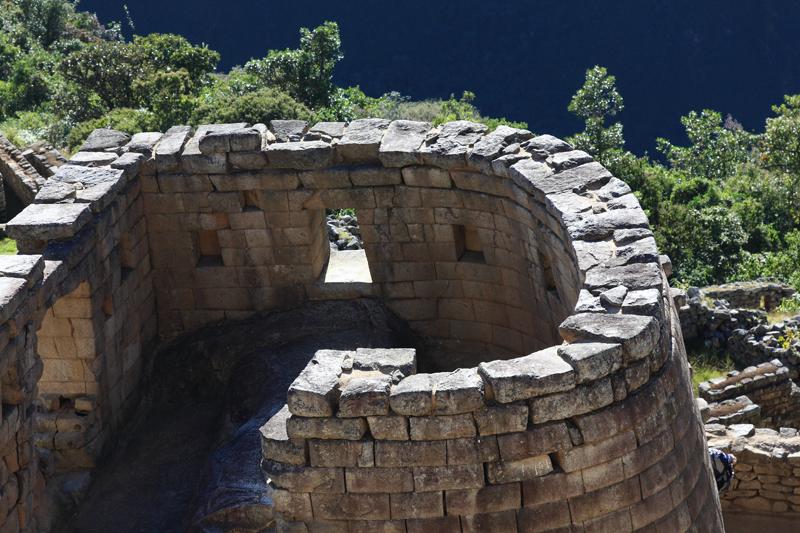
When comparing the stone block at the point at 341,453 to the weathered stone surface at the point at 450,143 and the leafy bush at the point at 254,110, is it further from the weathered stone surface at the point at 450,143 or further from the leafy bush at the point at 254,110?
the leafy bush at the point at 254,110

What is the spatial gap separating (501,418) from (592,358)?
0.84 metres

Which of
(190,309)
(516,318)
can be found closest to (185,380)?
(190,309)

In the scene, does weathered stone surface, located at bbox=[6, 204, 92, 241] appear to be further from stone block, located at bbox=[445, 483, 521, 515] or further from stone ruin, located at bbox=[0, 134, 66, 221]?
stone ruin, located at bbox=[0, 134, 66, 221]

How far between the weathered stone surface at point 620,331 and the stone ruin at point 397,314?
0.02 m

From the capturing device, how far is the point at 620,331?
10.6 metres

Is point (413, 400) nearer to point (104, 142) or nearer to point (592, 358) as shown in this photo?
point (592, 358)

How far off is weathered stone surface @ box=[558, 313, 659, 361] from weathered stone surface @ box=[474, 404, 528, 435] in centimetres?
95

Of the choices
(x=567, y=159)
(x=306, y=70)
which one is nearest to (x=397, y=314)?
(x=567, y=159)

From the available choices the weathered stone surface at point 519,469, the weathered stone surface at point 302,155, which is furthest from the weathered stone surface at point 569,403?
the weathered stone surface at point 302,155

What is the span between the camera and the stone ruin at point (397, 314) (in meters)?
10.3

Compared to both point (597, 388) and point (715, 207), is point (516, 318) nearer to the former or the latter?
point (597, 388)

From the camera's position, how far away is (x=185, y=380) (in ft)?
54.0

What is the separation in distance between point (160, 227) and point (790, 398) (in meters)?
9.53

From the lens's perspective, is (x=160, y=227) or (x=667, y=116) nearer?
(x=160, y=227)
